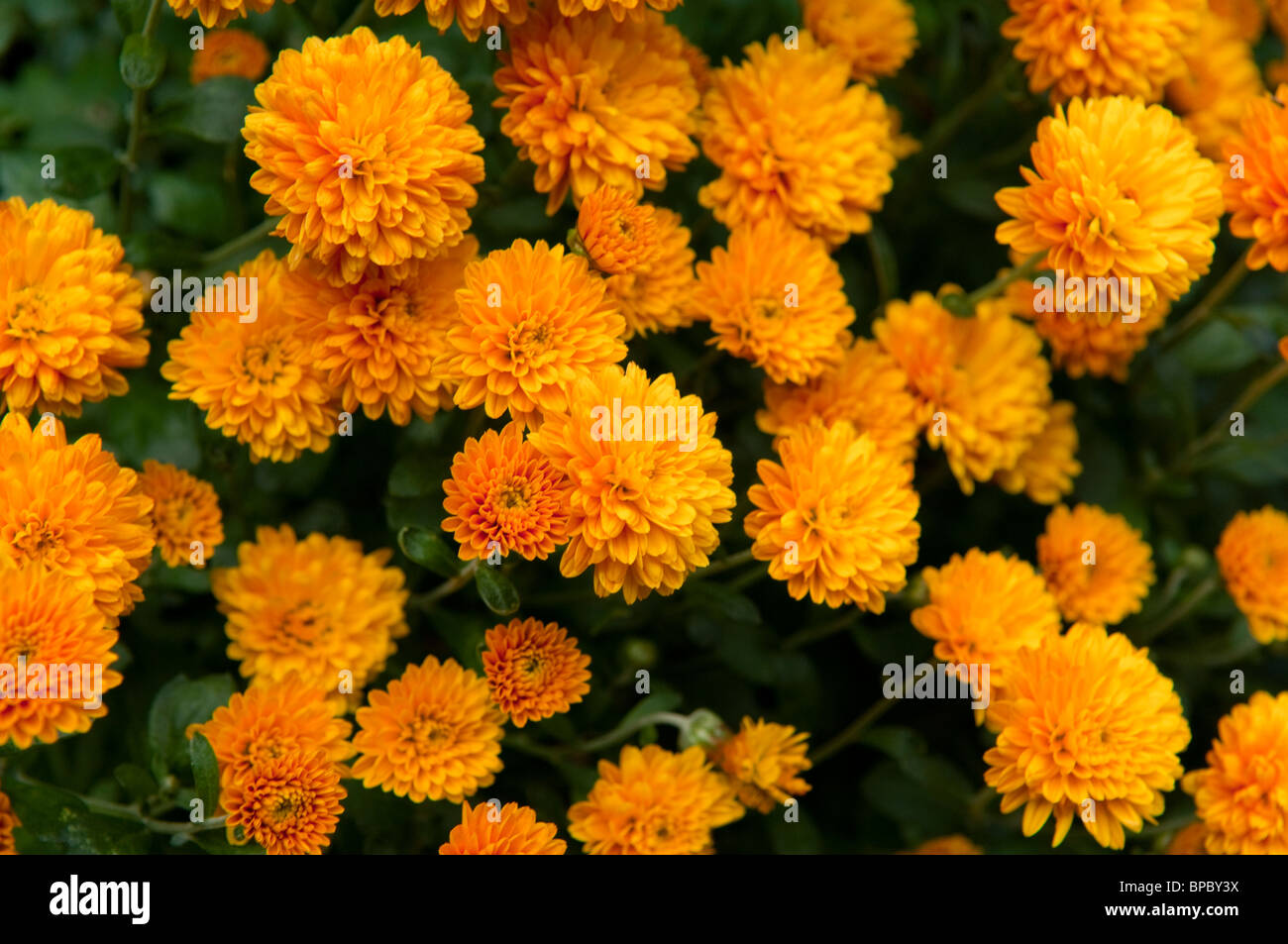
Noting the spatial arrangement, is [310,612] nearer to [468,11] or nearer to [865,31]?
[468,11]

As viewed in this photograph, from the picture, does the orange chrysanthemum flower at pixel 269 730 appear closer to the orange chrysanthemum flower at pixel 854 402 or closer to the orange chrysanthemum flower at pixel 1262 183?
the orange chrysanthemum flower at pixel 854 402

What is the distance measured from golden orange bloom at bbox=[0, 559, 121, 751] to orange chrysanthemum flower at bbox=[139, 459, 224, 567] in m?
0.25

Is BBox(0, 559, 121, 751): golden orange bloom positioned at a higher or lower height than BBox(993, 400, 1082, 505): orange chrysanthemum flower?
lower

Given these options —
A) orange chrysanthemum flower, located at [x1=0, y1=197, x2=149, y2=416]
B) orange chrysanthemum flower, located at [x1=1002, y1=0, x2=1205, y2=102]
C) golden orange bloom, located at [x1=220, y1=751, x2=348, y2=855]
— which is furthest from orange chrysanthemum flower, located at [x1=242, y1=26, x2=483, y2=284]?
orange chrysanthemum flower, located at [x1=1002, y1=0, x2=1205, y2=102]

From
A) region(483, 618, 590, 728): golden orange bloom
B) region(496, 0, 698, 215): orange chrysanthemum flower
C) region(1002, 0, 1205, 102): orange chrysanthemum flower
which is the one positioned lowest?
region(483, 618, 590, 728): golden orange bloom

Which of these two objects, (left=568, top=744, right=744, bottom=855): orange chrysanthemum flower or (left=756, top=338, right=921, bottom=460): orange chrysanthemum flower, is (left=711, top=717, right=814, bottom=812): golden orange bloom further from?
(left=756, top=338, right=921, bottom=460): orange chrysanthemum flower

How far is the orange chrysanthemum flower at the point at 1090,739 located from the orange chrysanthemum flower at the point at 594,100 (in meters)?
0.86

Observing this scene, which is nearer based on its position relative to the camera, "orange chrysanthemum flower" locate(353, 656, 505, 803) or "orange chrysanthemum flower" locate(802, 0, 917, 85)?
"orange chrysanthemum flower" locate(353, 656, 505, 803)

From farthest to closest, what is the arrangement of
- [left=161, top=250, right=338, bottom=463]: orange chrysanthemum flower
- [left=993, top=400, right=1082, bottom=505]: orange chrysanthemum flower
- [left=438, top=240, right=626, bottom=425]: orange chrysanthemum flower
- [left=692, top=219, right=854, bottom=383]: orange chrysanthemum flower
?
1. [left=993, top=400, right=1082, bottom=505]: orange chrysanthemum flower
2. [left=692, top=219, right=854, bottom=383]: orange chrysanthemum flower
3. [left=161, top=250, right=338, bottom=463]: orange chrysanthemum flower
4. [left=438, top=240, right=626, bottom=425]: orange chrysanthemum flower

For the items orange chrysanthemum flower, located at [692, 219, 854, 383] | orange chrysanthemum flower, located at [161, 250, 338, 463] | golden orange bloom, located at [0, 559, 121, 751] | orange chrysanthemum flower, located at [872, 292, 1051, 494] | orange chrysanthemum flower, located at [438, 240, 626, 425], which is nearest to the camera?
golden orange bloom, located at [0, 559, 121, 751]

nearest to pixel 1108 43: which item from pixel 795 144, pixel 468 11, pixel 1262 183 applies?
pixel 1262 183

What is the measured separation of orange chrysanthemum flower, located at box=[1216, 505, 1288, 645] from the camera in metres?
1.86

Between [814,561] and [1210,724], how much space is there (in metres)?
1.08

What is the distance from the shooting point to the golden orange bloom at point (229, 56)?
185cm
